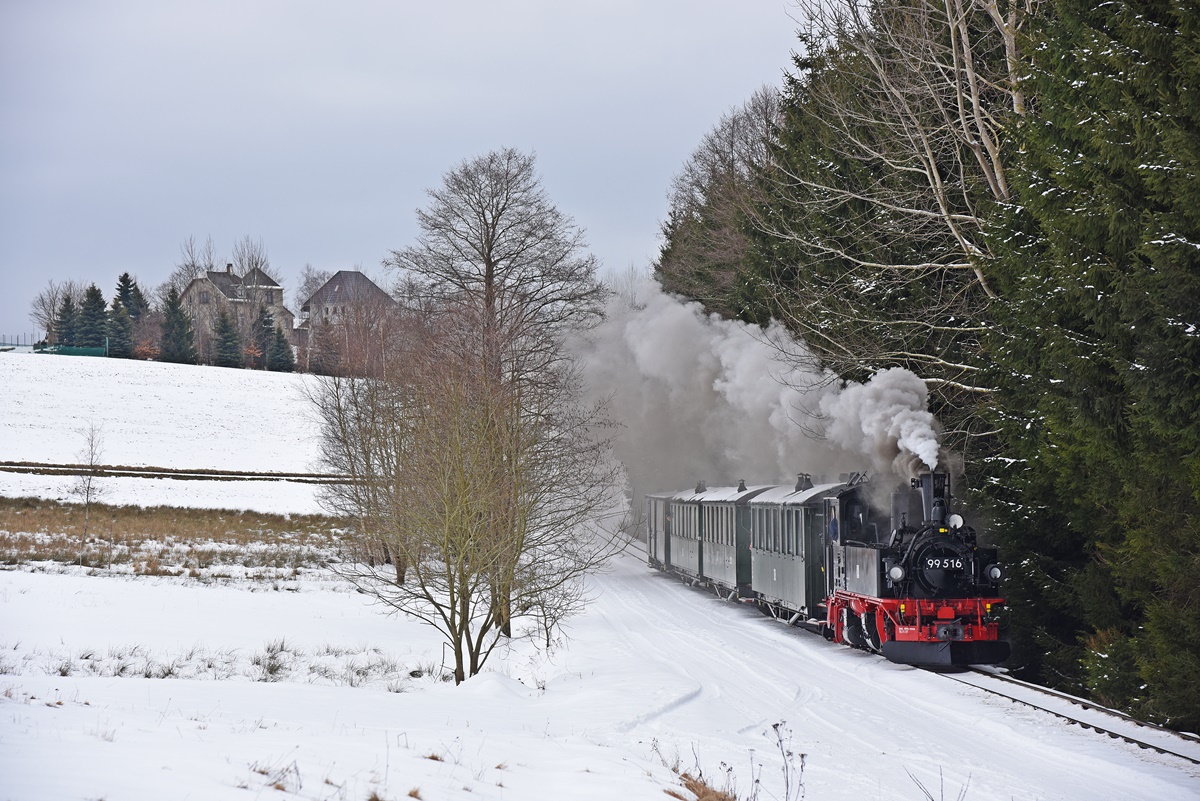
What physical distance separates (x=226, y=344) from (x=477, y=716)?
2942 inches

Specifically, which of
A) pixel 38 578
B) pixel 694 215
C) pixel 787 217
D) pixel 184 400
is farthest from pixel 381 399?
pixel 184 400

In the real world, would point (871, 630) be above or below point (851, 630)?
above

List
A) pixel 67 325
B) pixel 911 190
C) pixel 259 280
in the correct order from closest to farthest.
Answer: pixel 911 190, pixel 67 325, pixel 259 280

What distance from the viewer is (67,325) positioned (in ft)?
267

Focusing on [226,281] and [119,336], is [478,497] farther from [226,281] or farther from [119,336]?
[226,281]

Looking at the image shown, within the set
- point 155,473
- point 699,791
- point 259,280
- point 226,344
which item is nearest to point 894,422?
point 699,791

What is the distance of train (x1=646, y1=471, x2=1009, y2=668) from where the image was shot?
554 inches

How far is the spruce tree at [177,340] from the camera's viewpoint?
7875 cm

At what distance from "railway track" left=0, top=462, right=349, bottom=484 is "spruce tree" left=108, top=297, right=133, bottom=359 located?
1352 inches

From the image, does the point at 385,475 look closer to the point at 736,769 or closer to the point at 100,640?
the point at 100,640

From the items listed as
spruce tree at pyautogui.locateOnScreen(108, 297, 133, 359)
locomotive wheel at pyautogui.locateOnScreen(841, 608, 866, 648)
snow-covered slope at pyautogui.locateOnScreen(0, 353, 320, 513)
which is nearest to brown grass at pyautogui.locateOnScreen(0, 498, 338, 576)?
snow-covered slope at pyautogui.locateOnScreen(0, 353, 320, 513)

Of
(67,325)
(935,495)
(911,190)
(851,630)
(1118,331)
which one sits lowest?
(851,630)

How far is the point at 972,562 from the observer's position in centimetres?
1420

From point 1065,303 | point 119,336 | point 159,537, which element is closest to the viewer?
Answer: point 1065,303
